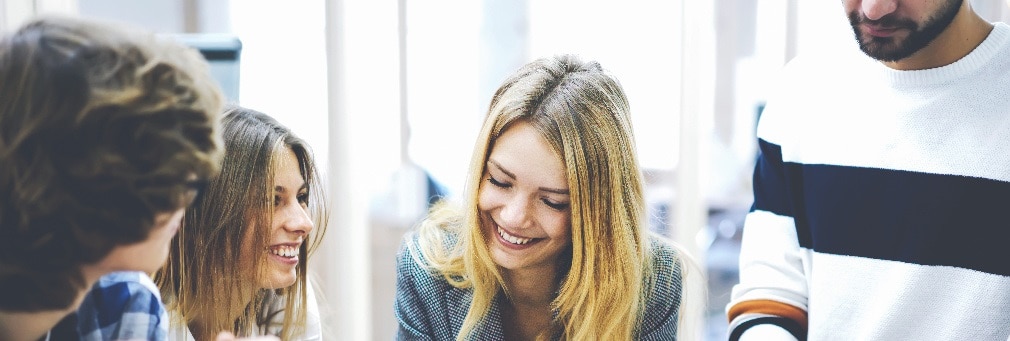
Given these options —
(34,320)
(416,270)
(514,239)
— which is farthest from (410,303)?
(34,320)

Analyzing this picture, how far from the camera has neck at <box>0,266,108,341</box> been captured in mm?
904

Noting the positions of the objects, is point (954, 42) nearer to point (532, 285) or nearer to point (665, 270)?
point (665, 270)

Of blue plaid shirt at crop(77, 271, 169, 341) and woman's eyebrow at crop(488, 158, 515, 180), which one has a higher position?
woman's eyebrow at crop(488, 158, 515, 180)

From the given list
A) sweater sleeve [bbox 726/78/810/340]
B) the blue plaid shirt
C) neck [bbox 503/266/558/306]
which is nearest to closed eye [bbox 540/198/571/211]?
neck [bbox 503/266/558/306]

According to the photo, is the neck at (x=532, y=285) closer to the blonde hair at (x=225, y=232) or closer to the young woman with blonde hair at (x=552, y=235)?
the young woman with blonde hair at (x=552, y=235)

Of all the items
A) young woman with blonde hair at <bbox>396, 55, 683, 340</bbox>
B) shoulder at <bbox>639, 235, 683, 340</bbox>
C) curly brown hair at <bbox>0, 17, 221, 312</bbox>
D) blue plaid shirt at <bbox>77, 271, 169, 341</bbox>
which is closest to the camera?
curly brown hair at <bbox>0, 17, 221, 312</bbox>

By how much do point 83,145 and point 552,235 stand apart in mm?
858

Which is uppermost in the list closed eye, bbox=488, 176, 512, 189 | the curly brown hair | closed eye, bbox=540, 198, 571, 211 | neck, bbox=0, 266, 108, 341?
the curly brown hair

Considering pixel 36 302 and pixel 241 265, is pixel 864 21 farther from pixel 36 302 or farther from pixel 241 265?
pixel 36 302

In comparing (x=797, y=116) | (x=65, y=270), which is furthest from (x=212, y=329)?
(x=797, y=116)

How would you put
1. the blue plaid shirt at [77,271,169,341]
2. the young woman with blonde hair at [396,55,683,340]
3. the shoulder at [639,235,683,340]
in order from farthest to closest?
the shoulder at [639,235,683,340] → the young woman with blonde hair at [396,55,683,340] → the blue plaid shirt at [77,271,169,341]

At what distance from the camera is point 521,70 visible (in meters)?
1.61

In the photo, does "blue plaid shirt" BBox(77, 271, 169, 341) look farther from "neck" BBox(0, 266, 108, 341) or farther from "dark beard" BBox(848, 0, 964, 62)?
"dark beard" BBox(848, 0, 964, 62)

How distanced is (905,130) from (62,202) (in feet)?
4.00
